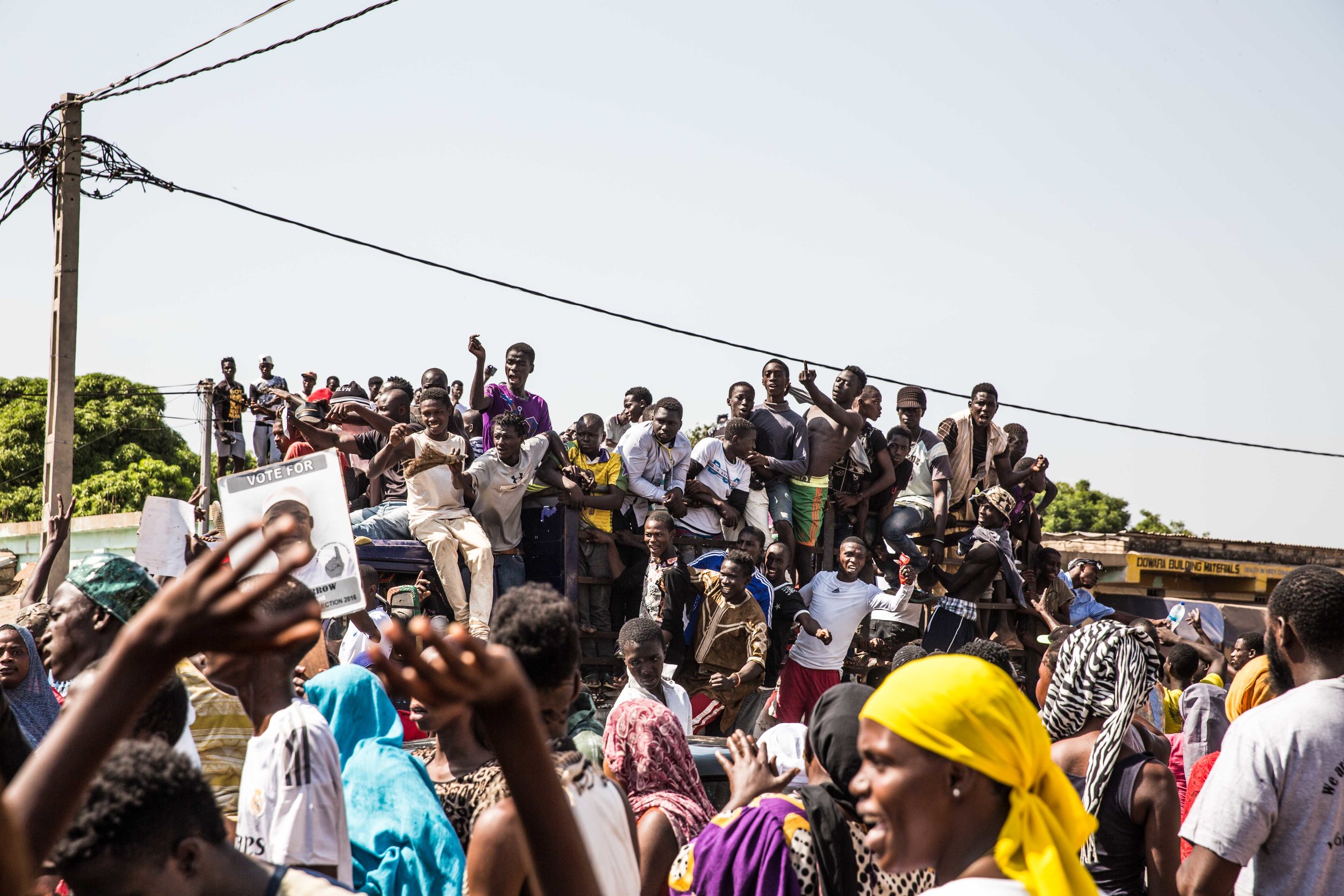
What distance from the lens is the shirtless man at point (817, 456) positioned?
10.0 metres

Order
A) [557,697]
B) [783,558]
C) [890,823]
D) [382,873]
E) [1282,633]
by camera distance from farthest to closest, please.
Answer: [783,558] < [1282,633] < [382,873] < [557,697] < [890,823]

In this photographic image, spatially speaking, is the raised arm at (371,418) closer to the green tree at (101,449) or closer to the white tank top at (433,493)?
the white tank top at (433,493)

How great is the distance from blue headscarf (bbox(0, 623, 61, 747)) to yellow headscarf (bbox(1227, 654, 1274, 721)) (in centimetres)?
442

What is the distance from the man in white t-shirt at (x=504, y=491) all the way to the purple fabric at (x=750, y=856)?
5.84 metres

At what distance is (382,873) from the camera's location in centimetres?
303

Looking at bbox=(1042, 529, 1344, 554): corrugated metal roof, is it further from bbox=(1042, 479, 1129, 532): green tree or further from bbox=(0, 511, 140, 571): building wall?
bbox=(1042, 479, 1129, 532): green tree

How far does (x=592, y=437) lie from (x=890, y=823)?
730 centimetres

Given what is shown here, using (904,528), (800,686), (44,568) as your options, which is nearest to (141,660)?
(44,568)

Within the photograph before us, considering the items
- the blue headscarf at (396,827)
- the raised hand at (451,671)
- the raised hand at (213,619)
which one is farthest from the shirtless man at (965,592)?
the raised hand at (213,619)

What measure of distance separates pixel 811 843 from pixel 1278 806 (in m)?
1.25

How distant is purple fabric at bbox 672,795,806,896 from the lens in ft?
9.42

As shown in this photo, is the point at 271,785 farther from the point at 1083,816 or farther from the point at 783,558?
the point at 783,558

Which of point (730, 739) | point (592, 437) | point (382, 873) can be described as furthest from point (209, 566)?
point (592, 437)

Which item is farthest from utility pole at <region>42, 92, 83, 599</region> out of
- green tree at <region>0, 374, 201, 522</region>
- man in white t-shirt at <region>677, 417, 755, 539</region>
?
green tree at <region>0, 374, 201, 522</region>
